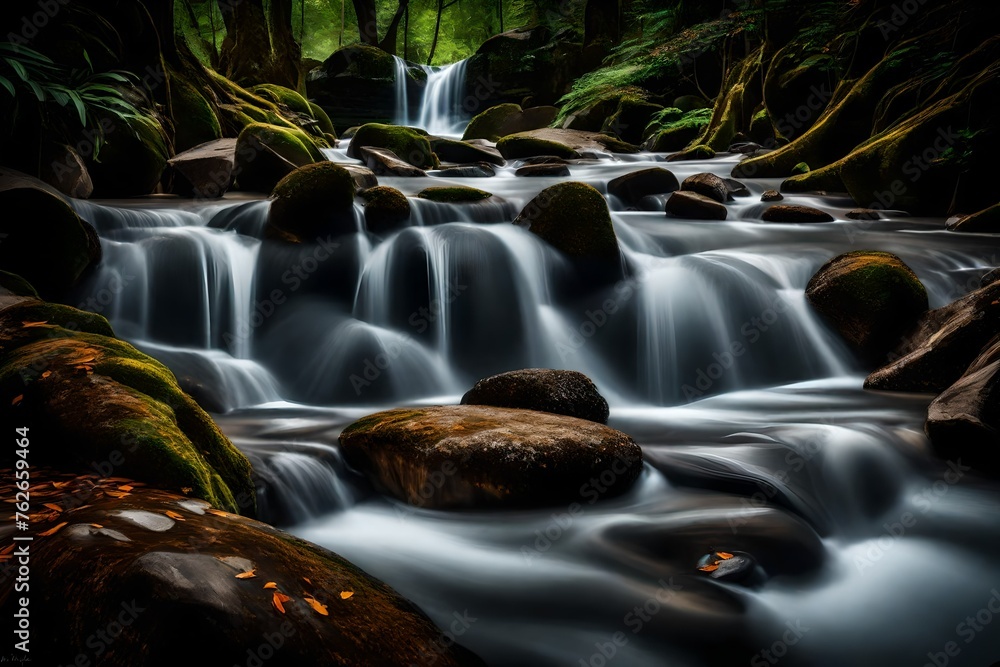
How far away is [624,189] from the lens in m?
11.1

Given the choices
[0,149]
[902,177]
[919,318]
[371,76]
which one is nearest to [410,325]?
[0,149]

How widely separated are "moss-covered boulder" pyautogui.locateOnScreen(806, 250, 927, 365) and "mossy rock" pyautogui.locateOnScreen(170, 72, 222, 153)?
10.1 meters

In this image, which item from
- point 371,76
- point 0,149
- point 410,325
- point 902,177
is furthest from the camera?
point 371,76

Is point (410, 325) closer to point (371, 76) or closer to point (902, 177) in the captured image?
point (902, 177)

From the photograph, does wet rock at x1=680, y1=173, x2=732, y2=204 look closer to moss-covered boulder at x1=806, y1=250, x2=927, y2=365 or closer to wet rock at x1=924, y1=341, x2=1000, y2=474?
moss-covered boulder at x1=806, y1=250, x2=927, y2=365

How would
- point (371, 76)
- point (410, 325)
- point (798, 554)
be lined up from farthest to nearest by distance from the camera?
1. point (371, 76)
2. point (410, 325)
3. point (798, 554)

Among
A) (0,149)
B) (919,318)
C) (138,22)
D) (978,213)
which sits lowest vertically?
(919,318)

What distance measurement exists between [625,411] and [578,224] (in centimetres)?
267

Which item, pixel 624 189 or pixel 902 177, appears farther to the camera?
pixel 624 189

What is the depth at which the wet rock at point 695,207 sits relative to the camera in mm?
10078

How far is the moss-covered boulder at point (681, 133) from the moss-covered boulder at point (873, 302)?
12.0 m

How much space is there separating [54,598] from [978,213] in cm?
1063

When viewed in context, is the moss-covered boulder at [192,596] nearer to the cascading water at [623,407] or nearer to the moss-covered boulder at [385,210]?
→ the cascading water at [623,407]

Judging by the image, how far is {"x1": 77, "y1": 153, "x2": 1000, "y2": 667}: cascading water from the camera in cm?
305
